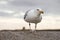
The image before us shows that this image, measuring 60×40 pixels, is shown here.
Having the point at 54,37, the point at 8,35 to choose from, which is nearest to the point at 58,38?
the point at 54,37

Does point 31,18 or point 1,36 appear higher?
point 31,18

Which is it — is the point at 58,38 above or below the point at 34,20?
below

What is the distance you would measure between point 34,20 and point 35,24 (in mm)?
810

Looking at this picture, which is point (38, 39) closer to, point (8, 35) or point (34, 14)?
point (8, 35)

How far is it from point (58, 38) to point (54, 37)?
0.28 m

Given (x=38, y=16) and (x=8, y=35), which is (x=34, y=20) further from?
(x=8, y=35)

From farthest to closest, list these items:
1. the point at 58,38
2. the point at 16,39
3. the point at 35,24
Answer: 1. the point at 35,24
2. the point at 58,38
3. the point at 16,39

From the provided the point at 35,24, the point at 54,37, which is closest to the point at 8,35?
the point at 54,37

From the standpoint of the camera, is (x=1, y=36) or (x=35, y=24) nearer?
(x=1, y=36)

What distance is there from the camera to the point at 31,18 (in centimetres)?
1177

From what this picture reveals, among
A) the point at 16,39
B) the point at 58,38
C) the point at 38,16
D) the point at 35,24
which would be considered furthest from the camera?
the point at 35,24

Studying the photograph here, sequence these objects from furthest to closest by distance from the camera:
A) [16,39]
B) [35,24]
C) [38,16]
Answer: [35,24], [38,16], [16,39]

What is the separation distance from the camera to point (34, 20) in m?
11.5

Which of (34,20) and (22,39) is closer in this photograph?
(22,39)
